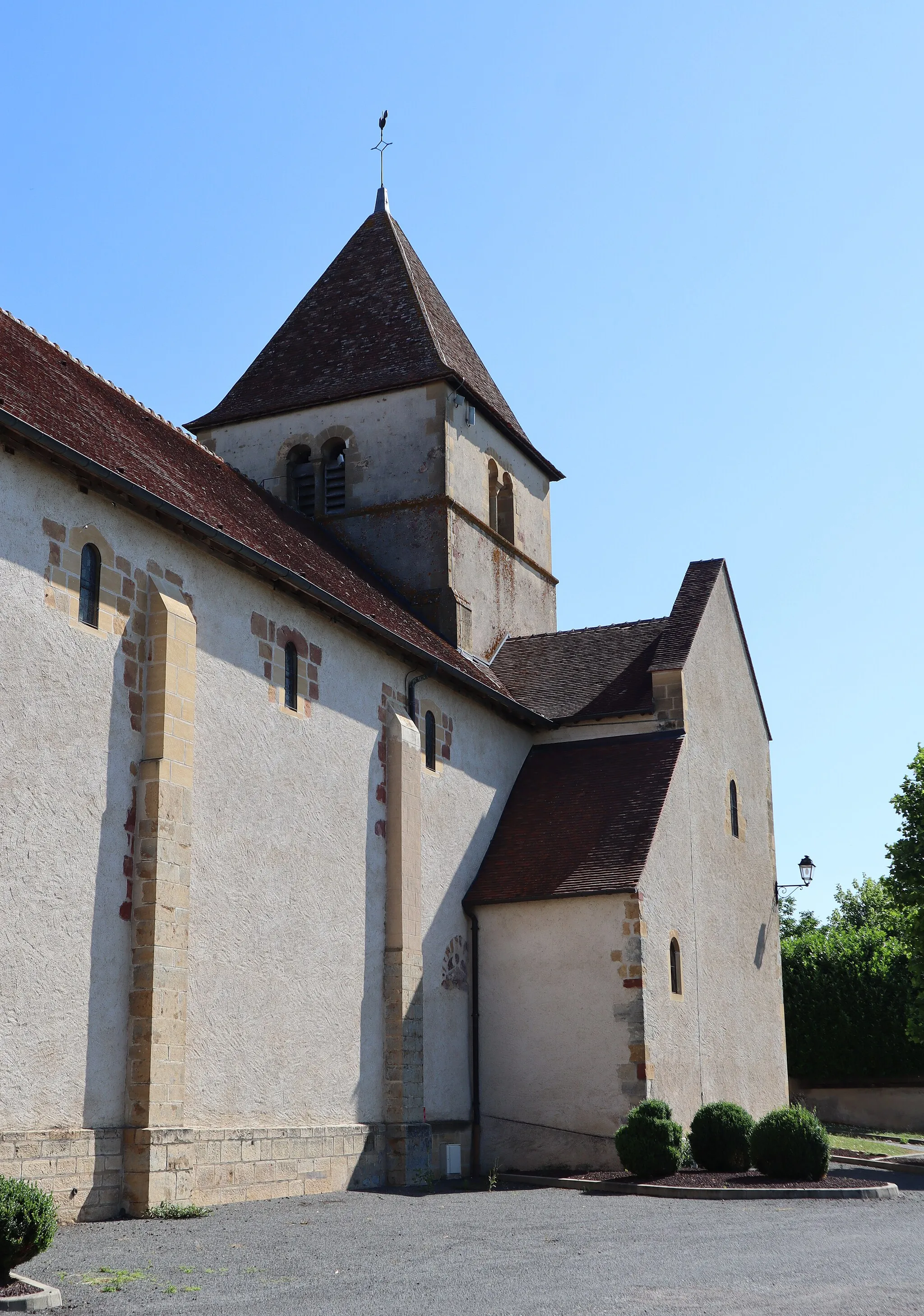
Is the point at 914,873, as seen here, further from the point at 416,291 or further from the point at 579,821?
the point at 416,291

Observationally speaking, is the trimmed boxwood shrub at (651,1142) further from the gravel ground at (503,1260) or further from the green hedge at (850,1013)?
the green hedge at (850,1013)

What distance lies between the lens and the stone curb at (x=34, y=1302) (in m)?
7.48

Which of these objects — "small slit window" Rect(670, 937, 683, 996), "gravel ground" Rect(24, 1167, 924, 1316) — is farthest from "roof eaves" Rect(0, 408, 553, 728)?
"gravel ground" Rect(24, 1167, 924, 1316)

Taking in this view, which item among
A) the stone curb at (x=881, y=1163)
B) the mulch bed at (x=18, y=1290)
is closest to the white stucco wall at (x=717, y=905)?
the stone curb at (x=881, y=1163)

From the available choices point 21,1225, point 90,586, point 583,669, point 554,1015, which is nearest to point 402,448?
point 583,669

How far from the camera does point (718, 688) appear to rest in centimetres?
2406

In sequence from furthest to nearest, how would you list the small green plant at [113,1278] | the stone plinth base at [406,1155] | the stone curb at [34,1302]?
the stone plinth base at [406,1155] → the small green plant at [113,1278] → the stone curb at [34,1302]

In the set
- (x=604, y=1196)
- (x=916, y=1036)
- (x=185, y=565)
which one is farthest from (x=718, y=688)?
(x=185, y=565)

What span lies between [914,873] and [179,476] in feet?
44.6

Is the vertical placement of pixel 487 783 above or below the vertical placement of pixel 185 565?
below

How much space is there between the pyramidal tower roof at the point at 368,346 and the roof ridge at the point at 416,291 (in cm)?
2

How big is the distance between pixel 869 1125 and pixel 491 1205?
64.2 ft

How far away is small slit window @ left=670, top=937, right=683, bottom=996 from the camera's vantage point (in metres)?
19.9

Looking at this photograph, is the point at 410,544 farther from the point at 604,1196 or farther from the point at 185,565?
the point at 604,1196
